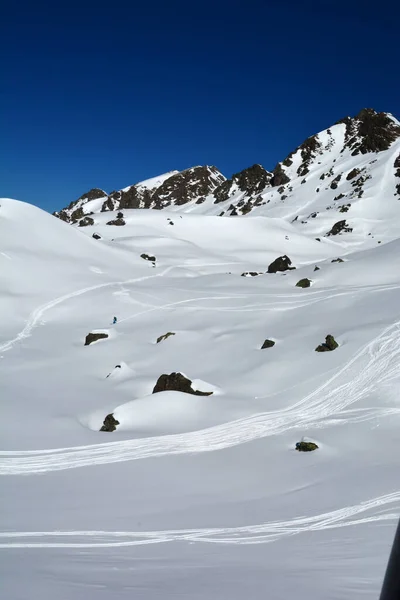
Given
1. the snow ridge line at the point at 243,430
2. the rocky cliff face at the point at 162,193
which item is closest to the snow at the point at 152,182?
the rocky cliff face at the point at 162,193

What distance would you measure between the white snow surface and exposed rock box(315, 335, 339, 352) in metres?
0.30

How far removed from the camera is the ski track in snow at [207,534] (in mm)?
6520

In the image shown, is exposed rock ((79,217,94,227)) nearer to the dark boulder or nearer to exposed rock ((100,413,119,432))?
the dark boulder

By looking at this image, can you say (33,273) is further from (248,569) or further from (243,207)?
(243,207)

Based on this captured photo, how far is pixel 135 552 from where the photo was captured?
6148mm


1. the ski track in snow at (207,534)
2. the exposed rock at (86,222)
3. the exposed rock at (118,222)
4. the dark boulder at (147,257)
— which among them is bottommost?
the ski track in snow at (207,534)

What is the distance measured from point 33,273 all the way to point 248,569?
3272 centimetres

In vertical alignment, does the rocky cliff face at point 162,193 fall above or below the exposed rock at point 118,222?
above

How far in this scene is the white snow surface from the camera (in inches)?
214

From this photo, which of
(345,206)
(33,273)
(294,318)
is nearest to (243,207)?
(345,206)

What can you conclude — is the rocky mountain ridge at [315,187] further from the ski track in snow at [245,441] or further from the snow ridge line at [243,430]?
the ski track in snow at [245,441]

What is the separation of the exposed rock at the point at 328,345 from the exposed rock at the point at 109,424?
7887mm

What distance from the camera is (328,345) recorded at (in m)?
16.7

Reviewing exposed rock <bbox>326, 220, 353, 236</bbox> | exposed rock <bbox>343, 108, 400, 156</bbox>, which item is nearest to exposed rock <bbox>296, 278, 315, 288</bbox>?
exposed rock <bbox>326, 220, 353, 236</bbox>
